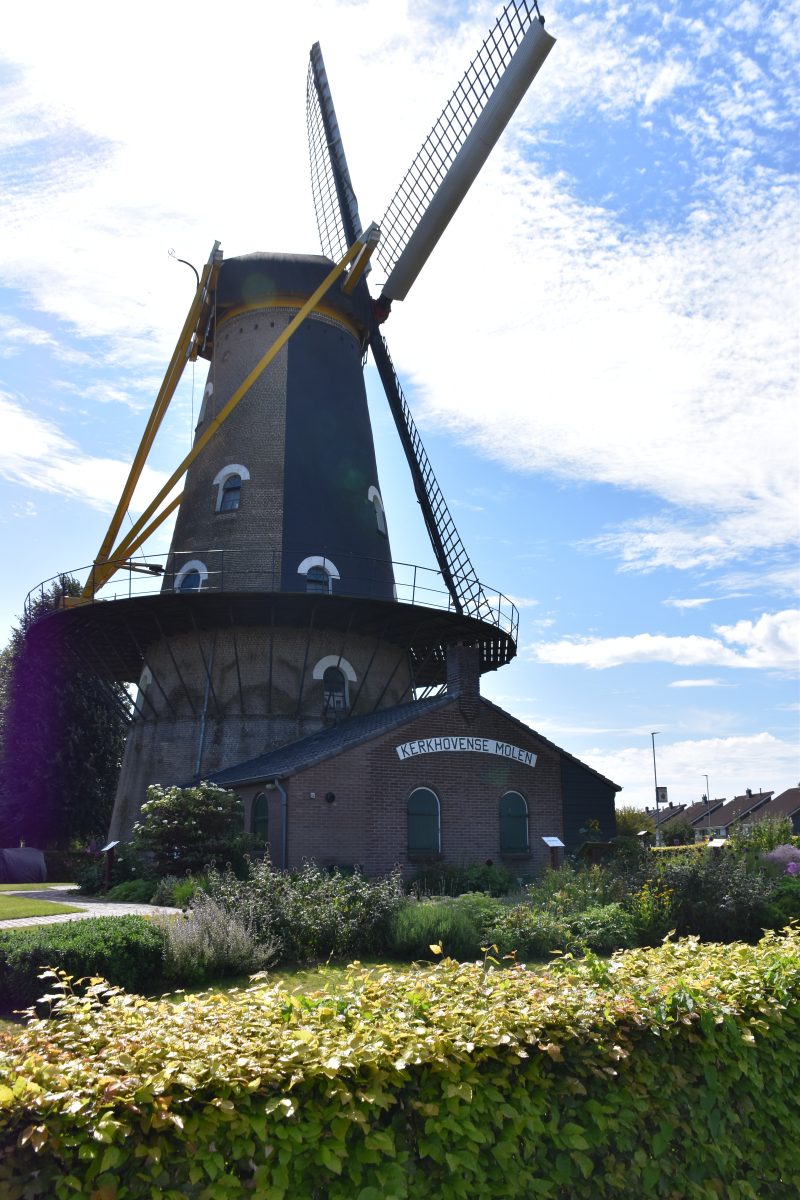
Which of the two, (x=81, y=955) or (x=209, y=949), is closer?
(x=81, y=955)

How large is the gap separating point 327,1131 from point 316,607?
61.9 feet

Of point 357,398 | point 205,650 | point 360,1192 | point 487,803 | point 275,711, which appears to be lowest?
point 360,1192

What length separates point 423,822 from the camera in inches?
765

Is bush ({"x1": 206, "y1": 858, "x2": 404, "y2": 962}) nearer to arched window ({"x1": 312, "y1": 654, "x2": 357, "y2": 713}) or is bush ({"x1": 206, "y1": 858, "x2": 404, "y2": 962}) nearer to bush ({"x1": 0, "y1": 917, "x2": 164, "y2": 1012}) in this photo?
bush ({"x1": 0, "y1": 917, "x2": 164, "y2": 1012})

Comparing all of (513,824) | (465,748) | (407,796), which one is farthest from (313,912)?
(513,824)

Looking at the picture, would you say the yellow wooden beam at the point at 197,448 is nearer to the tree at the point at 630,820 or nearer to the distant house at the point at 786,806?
the tree at the point at 630,820

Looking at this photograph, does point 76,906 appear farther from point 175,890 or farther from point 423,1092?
point 423,1092

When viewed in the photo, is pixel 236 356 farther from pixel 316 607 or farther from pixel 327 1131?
pixel 327 1131

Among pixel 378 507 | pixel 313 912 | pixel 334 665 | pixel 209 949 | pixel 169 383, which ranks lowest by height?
pixel 209 949

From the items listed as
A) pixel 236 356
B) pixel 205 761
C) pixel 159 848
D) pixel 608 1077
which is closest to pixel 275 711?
pixel 205 761

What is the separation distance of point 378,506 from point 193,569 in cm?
547

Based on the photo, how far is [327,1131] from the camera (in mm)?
3506

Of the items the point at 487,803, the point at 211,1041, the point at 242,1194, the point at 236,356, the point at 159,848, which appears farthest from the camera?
the point at 236,356

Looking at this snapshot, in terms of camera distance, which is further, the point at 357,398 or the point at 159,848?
the point at 357,398
